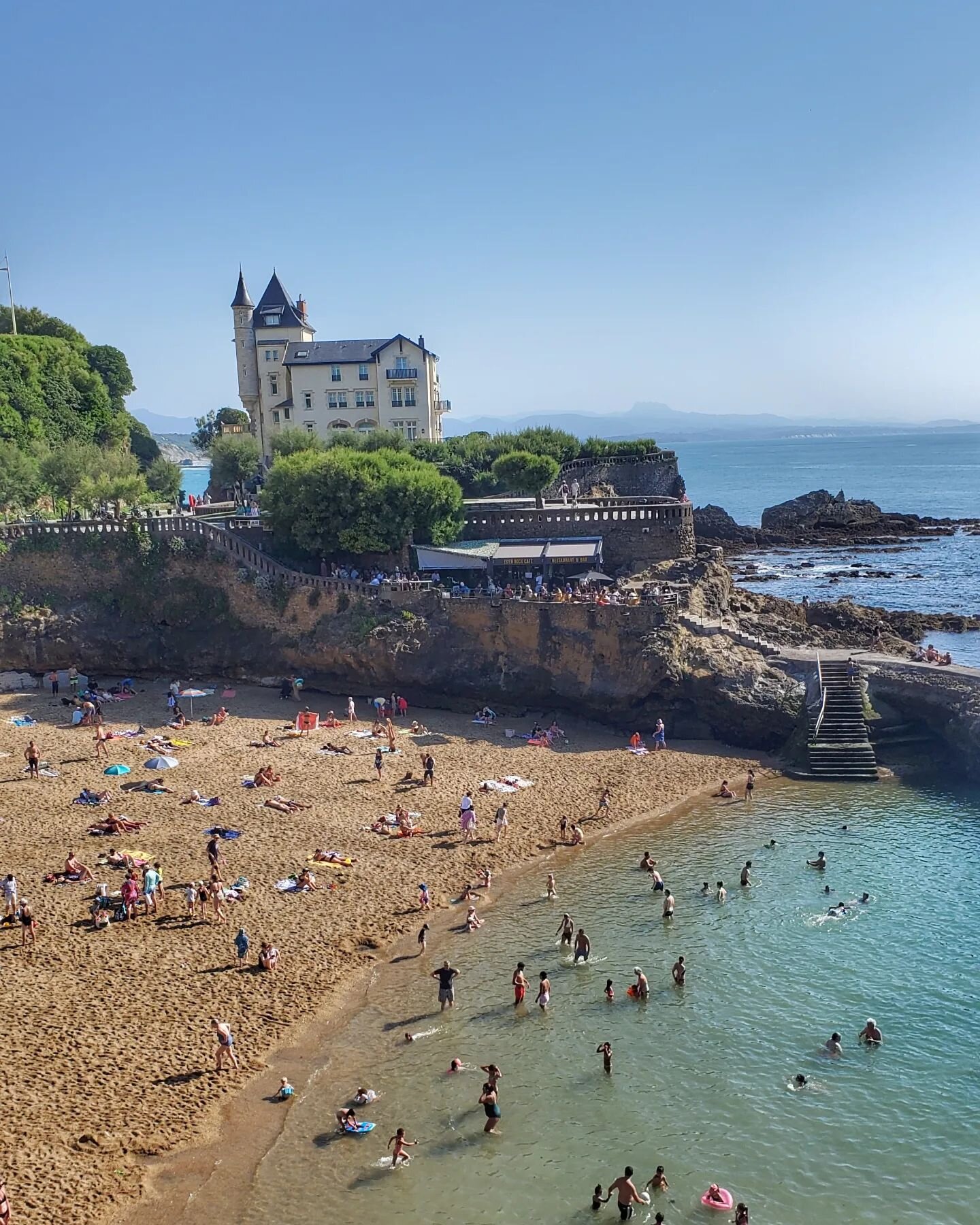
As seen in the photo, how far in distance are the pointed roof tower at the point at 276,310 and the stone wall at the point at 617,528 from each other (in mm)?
25475

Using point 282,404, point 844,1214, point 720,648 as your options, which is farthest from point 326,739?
point 282,404

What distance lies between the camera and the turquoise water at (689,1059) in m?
15.7

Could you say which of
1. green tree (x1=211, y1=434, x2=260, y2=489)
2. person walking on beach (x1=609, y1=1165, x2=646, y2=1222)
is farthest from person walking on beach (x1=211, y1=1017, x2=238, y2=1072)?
green tree (x1=211, y1=434, x2=260, y2=489)

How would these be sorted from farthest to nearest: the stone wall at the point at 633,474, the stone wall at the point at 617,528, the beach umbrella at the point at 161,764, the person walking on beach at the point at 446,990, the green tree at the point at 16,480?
the stone wall at the point at 633,474
the green tree at the point at 16,480
the stone wall at the point at 617,528
the beach umbrella at the point at 161,764
the person walking on beach at the point at 446,990

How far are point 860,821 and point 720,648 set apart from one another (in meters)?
8.84

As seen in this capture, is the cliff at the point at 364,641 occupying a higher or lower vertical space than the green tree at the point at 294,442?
lower

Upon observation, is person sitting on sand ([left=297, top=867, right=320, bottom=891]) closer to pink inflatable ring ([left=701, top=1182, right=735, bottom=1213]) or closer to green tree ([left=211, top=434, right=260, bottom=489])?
pink inflatable ring ([left=701, top=1182, right=735, bottom=1213])

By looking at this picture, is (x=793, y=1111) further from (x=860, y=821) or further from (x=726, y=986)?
(x=860, y=821)

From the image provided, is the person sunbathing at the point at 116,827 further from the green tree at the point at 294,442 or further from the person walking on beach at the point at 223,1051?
the green tree at the point at 294,442

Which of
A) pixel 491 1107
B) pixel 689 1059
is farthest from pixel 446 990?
pixel 689 1059

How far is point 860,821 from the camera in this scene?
93.4 feet

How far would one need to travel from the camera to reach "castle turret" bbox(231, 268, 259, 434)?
63.1m

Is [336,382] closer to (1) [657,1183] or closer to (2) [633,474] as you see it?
(2) [633,474]

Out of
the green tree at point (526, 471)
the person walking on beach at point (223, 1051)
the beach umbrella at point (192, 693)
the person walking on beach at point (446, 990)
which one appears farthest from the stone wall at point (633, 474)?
the person walking on beach at point (223, 1051)
